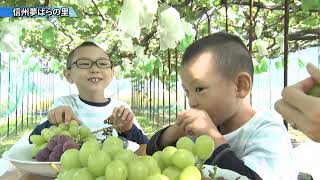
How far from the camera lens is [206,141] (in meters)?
0.81

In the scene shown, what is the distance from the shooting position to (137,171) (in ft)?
2.18

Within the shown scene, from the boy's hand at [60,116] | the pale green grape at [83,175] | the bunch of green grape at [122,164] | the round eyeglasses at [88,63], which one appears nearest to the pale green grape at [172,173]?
the bunch of green grape at [122,164]

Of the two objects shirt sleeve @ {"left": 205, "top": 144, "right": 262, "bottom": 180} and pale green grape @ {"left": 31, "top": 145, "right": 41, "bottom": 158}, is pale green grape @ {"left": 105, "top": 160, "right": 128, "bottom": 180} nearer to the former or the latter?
shirt sleeve @ {"left": 205, "top": 144, "right": 262, "bottom": 180}

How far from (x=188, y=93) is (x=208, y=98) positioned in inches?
2.4

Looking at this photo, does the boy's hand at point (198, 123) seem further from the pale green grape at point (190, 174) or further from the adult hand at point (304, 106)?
the pale green grape at point (190, 174)

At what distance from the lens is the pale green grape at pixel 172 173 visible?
70cm

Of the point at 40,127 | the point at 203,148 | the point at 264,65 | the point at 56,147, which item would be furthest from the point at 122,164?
the point at 264,65

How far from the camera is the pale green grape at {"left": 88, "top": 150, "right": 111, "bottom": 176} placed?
2.26 ft

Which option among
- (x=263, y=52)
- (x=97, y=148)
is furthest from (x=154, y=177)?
(x=263, y=52)

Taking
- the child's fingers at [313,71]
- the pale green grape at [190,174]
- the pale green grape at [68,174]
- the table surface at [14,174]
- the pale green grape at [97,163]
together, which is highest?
the child's fingers at [313,71]

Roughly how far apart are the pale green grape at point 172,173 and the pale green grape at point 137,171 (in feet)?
0.15

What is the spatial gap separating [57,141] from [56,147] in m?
0.02

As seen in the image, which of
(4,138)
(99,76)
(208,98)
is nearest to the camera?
(208,98)

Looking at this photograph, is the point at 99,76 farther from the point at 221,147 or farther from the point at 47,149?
the point at 221,147
